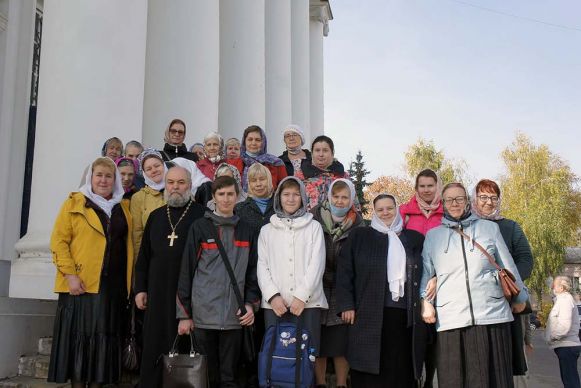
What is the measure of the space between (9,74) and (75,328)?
484 cm

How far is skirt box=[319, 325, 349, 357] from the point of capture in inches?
184

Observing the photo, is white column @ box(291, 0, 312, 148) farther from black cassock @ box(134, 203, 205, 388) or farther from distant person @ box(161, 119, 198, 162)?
black cassock @ box(134, 203, 205, 388)

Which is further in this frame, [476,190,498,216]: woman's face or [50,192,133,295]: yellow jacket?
[476,190,498,216]: woman's face

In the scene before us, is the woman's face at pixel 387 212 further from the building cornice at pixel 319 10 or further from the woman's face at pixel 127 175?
the building cornice at pixel 319 10

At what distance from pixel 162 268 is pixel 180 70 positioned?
493cm

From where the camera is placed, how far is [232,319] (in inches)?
170

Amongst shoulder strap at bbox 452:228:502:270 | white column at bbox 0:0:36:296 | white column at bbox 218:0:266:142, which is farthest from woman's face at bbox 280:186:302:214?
white column at bbox 218:0:266:142

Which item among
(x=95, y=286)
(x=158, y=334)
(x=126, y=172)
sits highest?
(x=126, y=172)

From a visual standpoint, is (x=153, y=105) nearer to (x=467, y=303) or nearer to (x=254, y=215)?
(x=254, y=215)

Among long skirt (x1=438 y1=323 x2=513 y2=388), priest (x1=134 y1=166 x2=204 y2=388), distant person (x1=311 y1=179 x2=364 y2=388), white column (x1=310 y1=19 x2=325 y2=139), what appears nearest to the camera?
long skirt (x1=438 y1=323 x2=513 y2=388)

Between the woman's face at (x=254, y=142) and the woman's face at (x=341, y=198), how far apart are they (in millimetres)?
1489

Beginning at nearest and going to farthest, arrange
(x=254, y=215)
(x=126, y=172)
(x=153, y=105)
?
(x=254, y=215) → (x=126, y=172) → (x=153, y=105)

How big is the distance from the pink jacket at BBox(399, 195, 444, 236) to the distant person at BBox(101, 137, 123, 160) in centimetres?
295

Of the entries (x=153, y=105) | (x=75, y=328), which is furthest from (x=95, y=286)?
(x=153, y=105)
